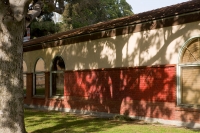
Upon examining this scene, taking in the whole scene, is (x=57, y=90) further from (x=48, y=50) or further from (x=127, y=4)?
(x=127, y=4)

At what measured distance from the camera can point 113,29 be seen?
1286 cm

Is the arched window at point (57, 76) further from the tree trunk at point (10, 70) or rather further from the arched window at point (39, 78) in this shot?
the tree trunk at point (10, 70)

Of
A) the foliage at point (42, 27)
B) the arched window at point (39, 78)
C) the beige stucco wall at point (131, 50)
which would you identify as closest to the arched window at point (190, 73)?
the beige stucco wall at point (131, 50)

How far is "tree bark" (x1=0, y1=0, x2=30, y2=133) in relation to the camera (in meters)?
7.36

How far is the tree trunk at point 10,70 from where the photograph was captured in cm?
735

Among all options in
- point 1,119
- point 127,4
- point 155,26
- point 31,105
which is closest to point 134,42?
point 155,26

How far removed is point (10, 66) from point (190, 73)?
6059 millimetres

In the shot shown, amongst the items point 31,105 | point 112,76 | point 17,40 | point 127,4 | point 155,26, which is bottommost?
point 31,105

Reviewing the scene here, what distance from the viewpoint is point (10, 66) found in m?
7.48

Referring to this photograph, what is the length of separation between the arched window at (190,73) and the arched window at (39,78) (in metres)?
9.45

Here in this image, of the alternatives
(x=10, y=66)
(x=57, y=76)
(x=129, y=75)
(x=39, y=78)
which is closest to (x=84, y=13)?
(x=39, y=78)

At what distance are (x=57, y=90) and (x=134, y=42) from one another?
6.27 meters

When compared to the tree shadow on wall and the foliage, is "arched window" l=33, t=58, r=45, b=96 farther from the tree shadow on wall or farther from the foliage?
the foliage

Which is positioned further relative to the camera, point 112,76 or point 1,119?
point 112,76
